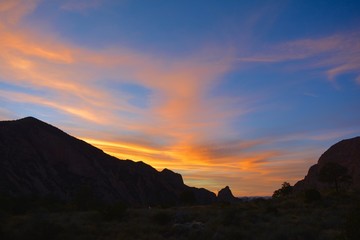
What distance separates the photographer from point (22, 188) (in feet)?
268

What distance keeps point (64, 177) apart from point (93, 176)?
9492 mm

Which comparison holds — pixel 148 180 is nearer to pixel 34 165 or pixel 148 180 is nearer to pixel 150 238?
pixel 34 165

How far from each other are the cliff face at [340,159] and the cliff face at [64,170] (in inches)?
1769

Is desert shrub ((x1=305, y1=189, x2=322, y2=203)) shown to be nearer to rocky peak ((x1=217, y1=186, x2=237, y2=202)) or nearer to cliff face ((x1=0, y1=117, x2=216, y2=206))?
cliff face ((x1=0, y1=117, x2=216, y2=206))

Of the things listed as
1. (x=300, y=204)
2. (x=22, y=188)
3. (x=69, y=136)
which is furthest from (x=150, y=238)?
(x=69, y=136)

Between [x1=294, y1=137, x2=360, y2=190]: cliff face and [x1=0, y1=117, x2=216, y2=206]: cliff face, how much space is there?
44929 millimetres

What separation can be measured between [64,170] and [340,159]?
283 feet

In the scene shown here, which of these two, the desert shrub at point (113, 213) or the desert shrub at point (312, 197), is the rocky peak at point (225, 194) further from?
the desert shrub at point (113, 213)

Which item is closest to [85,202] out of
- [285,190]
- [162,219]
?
[162,219]

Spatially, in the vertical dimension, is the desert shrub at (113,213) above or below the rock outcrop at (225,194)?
below

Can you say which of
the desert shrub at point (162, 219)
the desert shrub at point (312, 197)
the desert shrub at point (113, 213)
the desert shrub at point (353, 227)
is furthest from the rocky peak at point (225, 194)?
the desert shrub at point (353, 227)

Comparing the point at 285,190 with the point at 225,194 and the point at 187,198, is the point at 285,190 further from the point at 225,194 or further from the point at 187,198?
the point at 225,194

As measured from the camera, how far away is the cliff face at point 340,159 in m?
118

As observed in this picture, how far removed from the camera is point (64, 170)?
10362 centimetres
